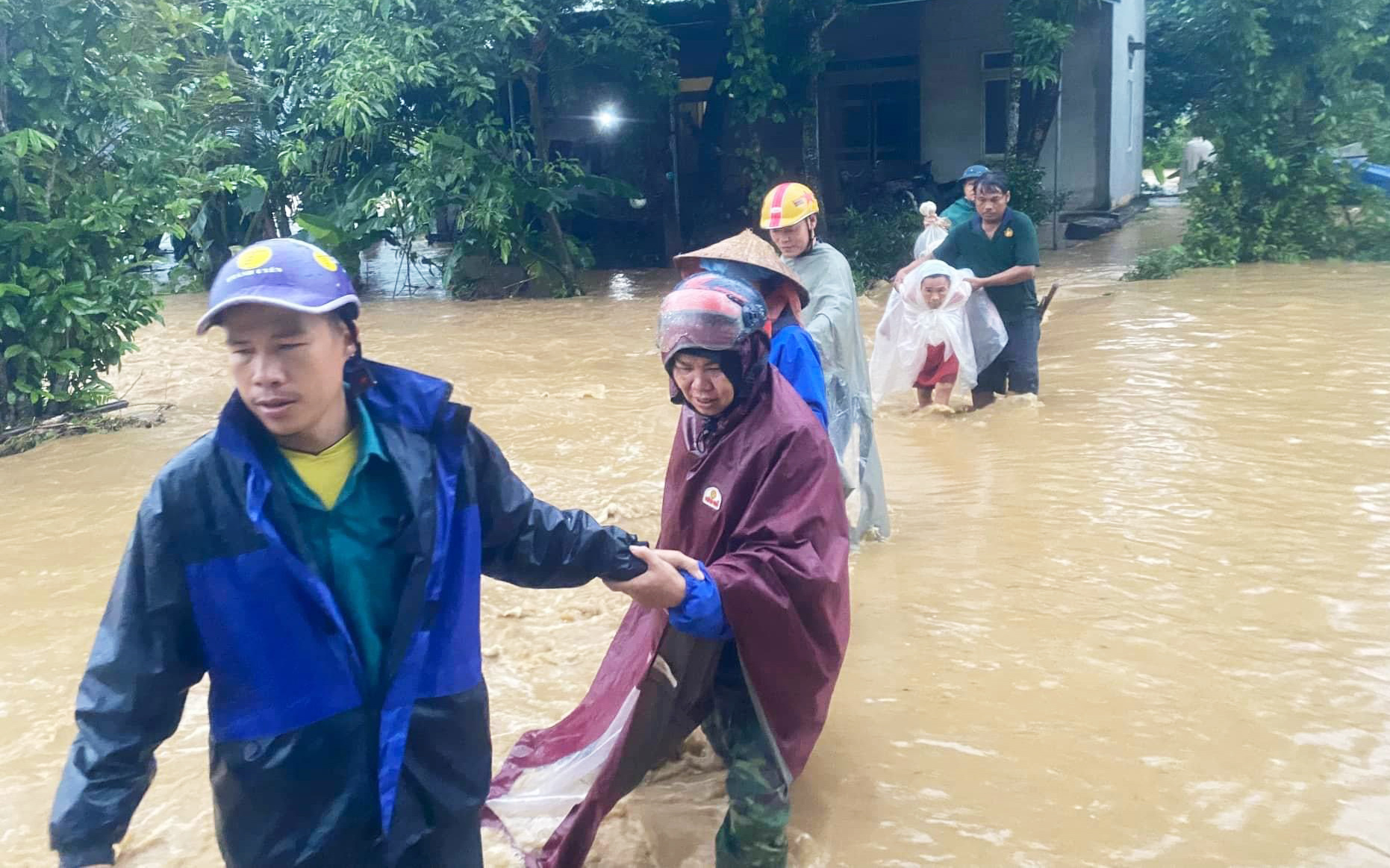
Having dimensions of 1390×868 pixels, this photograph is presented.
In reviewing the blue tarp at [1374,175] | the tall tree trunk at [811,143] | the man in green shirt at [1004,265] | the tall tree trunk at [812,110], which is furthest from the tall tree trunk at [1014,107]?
the man in green shirt at [1004,265]

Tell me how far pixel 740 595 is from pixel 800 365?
4.42 feet

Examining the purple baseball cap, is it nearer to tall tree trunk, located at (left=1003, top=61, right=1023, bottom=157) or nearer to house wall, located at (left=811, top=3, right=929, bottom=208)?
tall tree trunk, located at (left=1003, top=61, right=1023, bottom=157)

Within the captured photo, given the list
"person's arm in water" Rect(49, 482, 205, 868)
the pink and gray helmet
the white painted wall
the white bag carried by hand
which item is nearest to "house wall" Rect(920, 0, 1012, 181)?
the white painted wall

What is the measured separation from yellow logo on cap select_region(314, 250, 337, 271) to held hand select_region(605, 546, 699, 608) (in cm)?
87

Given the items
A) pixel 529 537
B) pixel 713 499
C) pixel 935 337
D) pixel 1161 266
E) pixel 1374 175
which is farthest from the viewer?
pixel 1374 175

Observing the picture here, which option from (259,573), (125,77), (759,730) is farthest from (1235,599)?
(125,77)

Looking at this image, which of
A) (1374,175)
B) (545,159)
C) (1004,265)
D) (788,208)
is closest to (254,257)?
(788,208)

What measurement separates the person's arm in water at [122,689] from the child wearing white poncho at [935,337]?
628 centimetres

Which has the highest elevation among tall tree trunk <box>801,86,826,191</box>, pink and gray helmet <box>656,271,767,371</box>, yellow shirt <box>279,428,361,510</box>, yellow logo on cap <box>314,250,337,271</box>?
tall tree trunk <box>801,86,826,191</box>

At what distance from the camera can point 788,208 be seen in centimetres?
471

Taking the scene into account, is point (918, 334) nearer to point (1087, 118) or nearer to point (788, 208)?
point (788, 208)

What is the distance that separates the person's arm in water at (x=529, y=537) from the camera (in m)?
2.19

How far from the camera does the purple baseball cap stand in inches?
72.3

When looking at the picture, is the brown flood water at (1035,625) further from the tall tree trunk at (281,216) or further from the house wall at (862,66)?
the house wall at (862,66)
